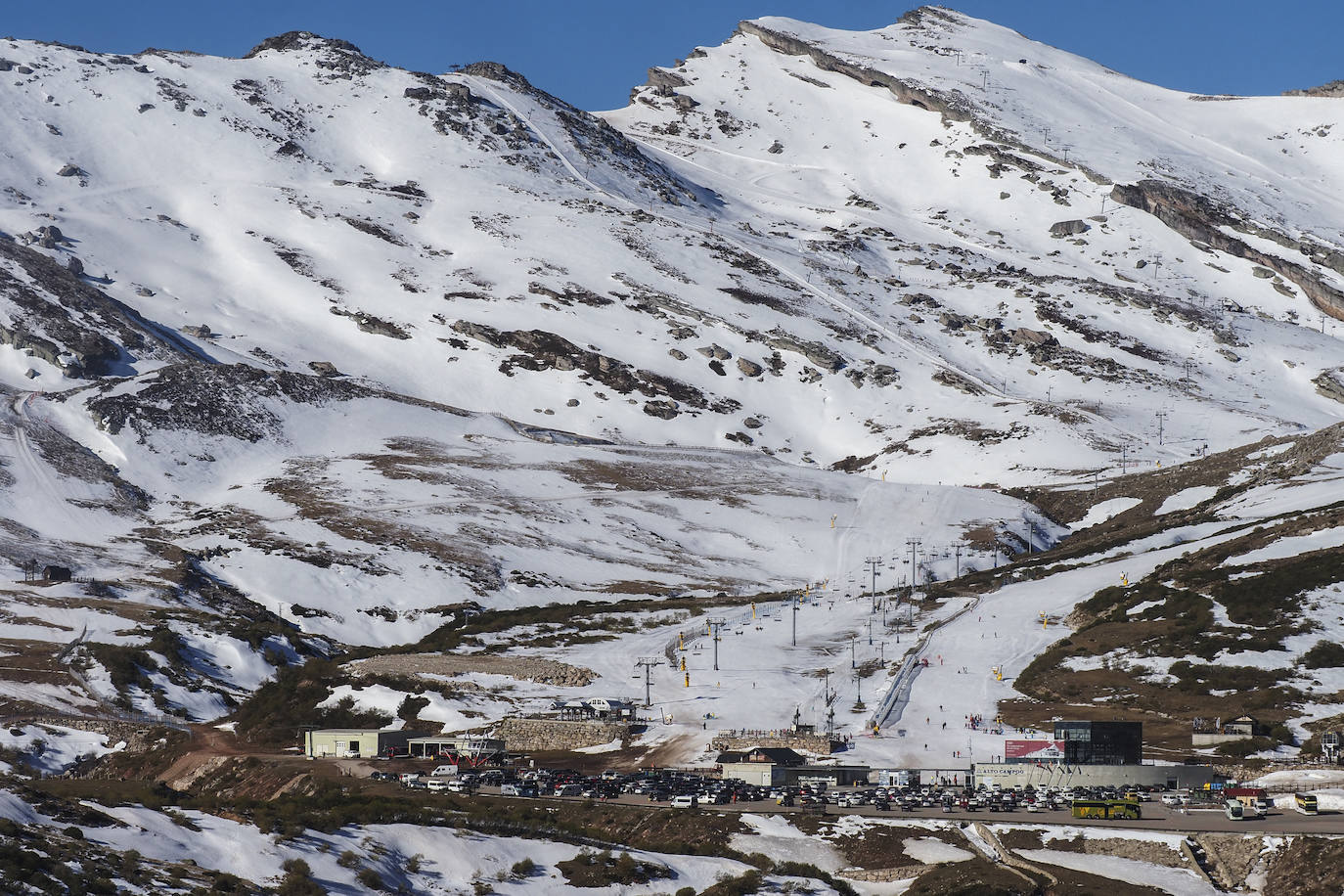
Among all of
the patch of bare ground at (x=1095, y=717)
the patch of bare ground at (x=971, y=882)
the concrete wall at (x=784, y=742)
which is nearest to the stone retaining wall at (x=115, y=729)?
the concrete wall at (x=784, y=742)

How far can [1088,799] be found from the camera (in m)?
63.2

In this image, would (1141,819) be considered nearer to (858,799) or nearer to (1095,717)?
(858,799)

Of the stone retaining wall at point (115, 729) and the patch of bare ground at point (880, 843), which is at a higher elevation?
the stone retaining wall at point (115, 729)

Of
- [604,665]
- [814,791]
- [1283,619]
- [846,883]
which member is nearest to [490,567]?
[604,665]

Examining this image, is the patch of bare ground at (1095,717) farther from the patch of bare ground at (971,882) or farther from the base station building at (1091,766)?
the patch of bare ground at (971,882)

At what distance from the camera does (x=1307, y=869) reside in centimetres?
5091

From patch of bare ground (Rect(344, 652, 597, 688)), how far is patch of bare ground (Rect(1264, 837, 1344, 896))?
60.0 m

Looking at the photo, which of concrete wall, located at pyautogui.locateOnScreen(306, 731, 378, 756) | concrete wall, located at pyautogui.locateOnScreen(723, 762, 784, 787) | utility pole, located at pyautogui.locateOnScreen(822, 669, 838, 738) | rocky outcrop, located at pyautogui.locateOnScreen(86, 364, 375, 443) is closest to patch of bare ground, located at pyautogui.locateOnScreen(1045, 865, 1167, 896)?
concrete wall, located at pyautogui.locateOnScreen(723, 762, 784, 787)

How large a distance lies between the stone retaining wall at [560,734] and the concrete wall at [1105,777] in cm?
2384

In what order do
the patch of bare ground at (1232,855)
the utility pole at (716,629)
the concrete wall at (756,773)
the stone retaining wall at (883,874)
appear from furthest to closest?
the utility pole at (716,629) → the concrete wall at (756,773) → the stone retaining wall at (883,874) → the patch of bare ground at (1232,855)

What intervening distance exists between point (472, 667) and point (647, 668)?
40.1ft

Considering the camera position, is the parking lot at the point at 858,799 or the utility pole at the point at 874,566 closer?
the parking lot at the point at 858,799

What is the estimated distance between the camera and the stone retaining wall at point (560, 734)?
8938 cm

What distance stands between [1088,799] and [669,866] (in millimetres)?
20573
